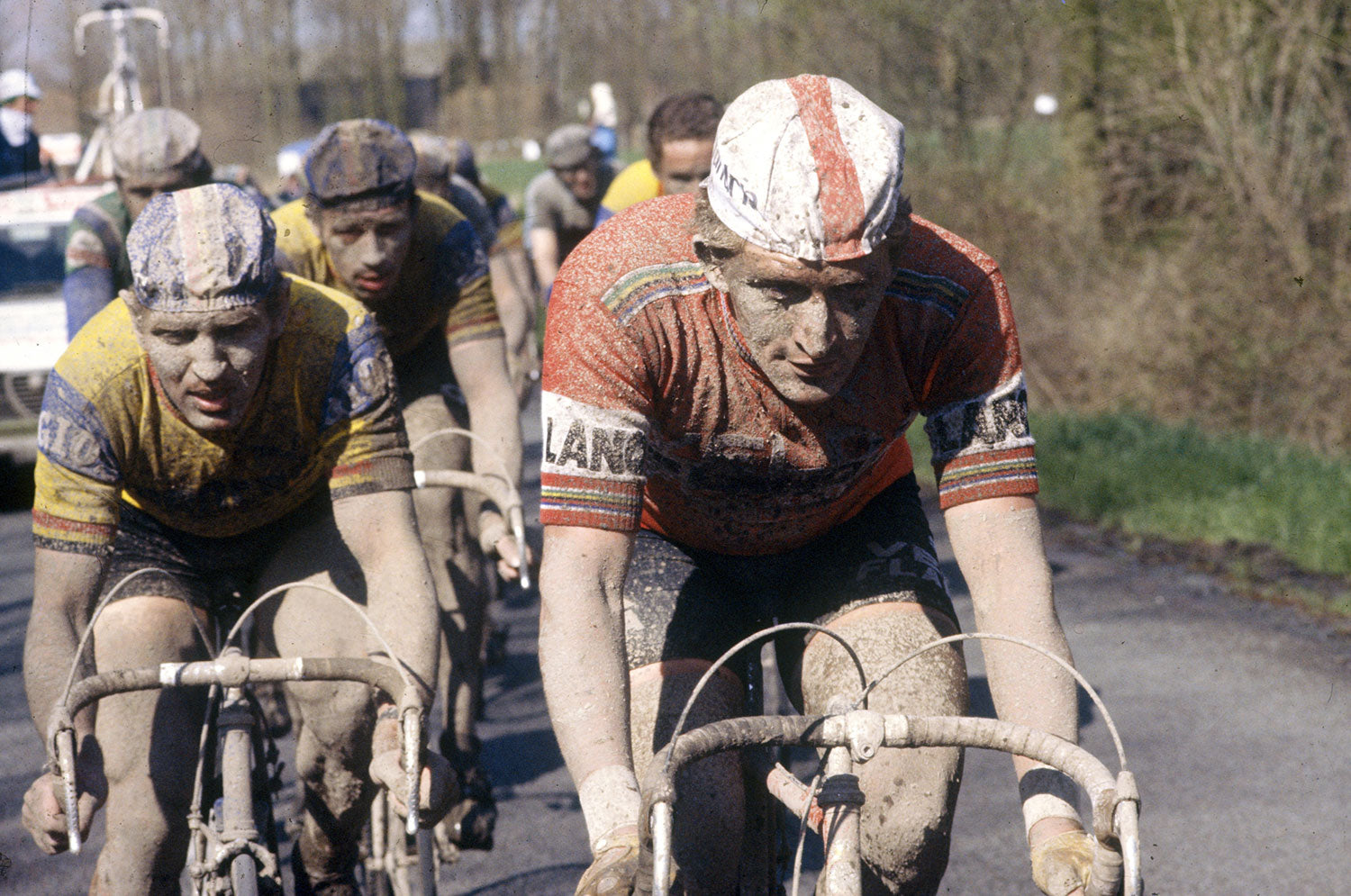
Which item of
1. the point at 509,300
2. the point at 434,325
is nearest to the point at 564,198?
the point at 509,300

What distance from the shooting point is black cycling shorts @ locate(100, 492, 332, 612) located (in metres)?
3.71

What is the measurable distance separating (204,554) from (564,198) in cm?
676

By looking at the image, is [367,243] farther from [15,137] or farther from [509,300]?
[15,137]

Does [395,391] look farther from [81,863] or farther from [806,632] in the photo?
[81,863]

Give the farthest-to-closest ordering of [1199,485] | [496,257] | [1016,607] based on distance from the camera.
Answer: [1199,485] < [496,257] < [1016,607]

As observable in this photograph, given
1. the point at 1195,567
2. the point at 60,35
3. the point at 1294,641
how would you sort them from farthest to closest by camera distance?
1. the point at 60,35
2. the point at 1195,567
3. the point at 1294,641

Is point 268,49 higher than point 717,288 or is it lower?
higher

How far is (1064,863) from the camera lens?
209 centimetres

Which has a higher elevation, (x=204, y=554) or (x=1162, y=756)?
(x=204, y=554)

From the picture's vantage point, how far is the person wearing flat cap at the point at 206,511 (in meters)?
3.15

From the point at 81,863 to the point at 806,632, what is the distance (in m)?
3.11

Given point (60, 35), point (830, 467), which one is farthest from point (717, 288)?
point (60, 35)

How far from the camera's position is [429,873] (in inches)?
143

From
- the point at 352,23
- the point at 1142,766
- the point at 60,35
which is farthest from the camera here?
the point at 352,23
